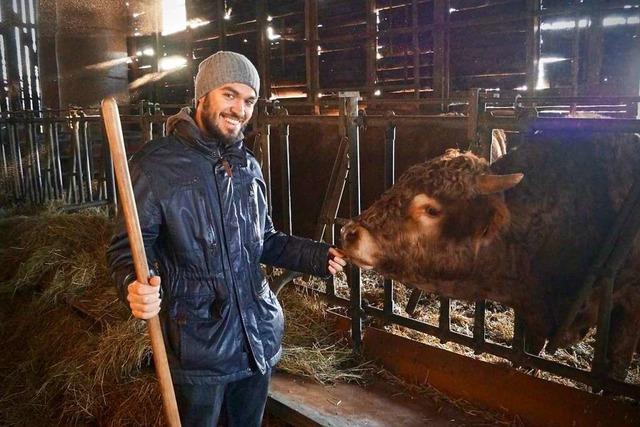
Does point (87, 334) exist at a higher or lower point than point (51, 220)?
lower

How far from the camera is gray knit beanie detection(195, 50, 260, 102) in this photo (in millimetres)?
2484

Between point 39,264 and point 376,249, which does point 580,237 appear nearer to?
point 376,249

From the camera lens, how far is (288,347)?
161 inches

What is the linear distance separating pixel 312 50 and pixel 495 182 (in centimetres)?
975

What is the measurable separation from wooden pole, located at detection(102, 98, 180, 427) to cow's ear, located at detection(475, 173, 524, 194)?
1.71m

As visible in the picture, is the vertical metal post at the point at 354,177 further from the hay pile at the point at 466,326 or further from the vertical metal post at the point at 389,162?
the hay pile at the point at 466,326

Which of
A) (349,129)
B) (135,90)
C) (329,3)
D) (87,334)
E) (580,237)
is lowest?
(87,334)

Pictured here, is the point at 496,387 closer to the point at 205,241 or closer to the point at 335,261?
the point at 335,261

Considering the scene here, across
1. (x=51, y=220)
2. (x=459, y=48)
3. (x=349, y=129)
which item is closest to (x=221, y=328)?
(x=349, y=129)

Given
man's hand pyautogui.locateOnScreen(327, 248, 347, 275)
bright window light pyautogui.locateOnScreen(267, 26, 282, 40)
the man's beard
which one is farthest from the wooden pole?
bright window light pyautogui.locateOnScreen(267, 26, 282, 40)

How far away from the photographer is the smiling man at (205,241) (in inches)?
95.0

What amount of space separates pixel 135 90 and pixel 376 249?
15522 millimetres

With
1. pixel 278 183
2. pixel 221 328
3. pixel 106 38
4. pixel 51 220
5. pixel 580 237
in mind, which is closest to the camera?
pixel 221 328

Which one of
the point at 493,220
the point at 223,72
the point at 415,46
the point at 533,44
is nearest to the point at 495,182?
the point at 493,220
